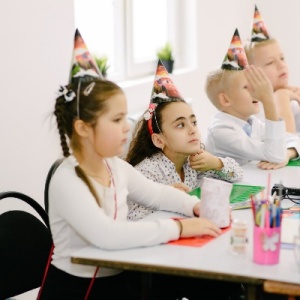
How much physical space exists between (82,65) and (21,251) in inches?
23.6

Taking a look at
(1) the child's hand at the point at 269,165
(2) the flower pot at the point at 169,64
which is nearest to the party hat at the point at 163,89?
(1) the child's hand at the point at 269,165

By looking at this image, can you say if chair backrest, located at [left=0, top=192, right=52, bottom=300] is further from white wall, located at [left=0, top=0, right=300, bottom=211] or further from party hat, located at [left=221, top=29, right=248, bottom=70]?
party hat, located at [left=221, top=29, right=248, bottom=70]

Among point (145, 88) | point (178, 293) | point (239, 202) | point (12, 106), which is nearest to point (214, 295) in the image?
point (178, 293)

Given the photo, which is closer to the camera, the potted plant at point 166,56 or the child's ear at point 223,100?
the child's ear at point 223,100

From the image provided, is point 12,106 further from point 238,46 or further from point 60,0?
point 238,46

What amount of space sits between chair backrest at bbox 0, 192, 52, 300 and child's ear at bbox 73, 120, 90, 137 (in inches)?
15.8

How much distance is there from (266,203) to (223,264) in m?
0.18

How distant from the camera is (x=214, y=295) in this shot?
8.09ft

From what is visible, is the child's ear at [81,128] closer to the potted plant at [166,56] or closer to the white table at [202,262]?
the white table at [202,262]

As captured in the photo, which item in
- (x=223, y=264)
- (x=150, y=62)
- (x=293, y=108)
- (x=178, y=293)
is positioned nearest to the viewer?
(x=223, y=264)

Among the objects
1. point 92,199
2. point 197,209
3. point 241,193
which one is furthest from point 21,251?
point 241,193

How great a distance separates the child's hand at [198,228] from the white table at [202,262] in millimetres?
30

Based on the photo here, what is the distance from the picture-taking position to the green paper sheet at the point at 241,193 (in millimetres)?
2410

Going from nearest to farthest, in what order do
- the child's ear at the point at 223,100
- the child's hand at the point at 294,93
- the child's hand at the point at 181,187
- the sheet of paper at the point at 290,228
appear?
the sheet of paper at the point at 290,228, the child's hand at the point at 181,187, the child's ear at the point at 223,100, the child's hand at the point at 294,93
